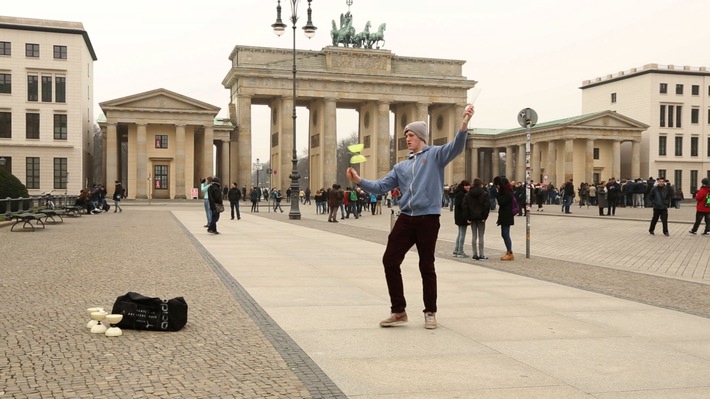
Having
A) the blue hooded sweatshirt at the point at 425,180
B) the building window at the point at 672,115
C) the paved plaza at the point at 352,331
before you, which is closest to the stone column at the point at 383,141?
the building window at the point at 672,115

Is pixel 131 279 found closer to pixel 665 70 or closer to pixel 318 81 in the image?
pixel 318 81

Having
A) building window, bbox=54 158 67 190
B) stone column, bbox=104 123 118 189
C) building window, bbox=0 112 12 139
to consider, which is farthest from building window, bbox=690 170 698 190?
building window, bbox=0 112 12 139

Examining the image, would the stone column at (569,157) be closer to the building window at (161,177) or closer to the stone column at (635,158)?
the stone column at (635,158)

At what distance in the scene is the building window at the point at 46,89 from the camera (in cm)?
6475

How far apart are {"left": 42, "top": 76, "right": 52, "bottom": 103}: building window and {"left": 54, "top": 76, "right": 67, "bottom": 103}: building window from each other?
0.52 meters

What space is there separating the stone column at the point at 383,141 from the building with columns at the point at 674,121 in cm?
2849

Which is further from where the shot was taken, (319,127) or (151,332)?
(319,127)

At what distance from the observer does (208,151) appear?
70438mm

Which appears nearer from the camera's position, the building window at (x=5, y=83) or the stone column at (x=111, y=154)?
the building window at (x=5, y=83)

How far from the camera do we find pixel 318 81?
7919cm

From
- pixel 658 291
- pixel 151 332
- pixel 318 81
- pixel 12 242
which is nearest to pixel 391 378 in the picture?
pixel 151 332

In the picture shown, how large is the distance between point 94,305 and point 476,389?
5.52m

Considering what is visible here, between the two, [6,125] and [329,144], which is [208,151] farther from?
[6,125]

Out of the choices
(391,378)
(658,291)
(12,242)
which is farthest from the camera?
(12,242)
